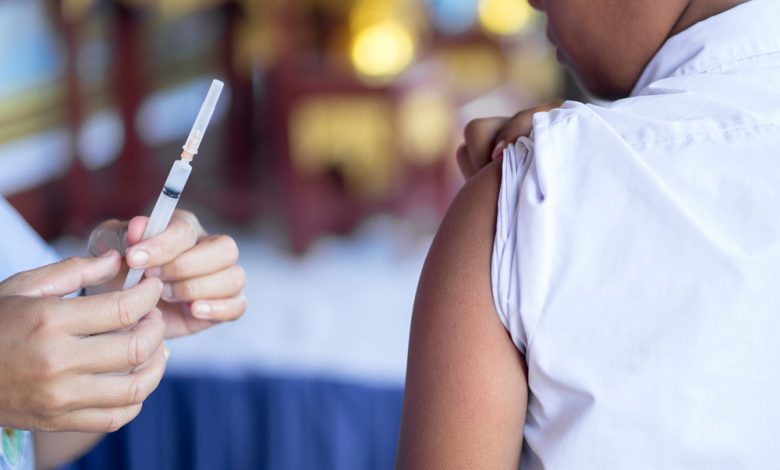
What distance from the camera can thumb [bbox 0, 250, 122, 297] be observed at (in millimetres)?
679

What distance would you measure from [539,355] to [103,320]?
32cm

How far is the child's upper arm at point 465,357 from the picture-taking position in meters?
0.64

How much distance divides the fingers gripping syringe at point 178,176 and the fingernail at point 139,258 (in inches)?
0.7

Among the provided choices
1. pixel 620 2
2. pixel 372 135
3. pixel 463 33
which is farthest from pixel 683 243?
pixel 463 33

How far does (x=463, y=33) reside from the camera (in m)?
4.96

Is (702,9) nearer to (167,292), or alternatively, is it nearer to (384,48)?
(167,292)

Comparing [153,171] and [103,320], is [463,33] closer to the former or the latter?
[153,171]

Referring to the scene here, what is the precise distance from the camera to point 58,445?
0.98 metres

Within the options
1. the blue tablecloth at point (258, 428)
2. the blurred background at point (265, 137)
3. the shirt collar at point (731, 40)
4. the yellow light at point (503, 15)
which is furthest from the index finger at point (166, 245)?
the yellow light at point (503, 15)

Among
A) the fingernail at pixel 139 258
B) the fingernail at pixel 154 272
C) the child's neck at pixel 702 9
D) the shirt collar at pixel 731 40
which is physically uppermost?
the child's neck at pixel 702 9

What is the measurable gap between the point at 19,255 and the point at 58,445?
0.22 m

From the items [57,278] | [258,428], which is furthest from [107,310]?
[258,428]

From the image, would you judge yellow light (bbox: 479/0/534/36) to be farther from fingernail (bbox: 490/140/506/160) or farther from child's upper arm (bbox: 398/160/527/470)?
child's upper arm (bbox: 398/160/527/470)

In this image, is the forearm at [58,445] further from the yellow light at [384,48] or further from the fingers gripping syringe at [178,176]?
the yellow light at [384,48]
